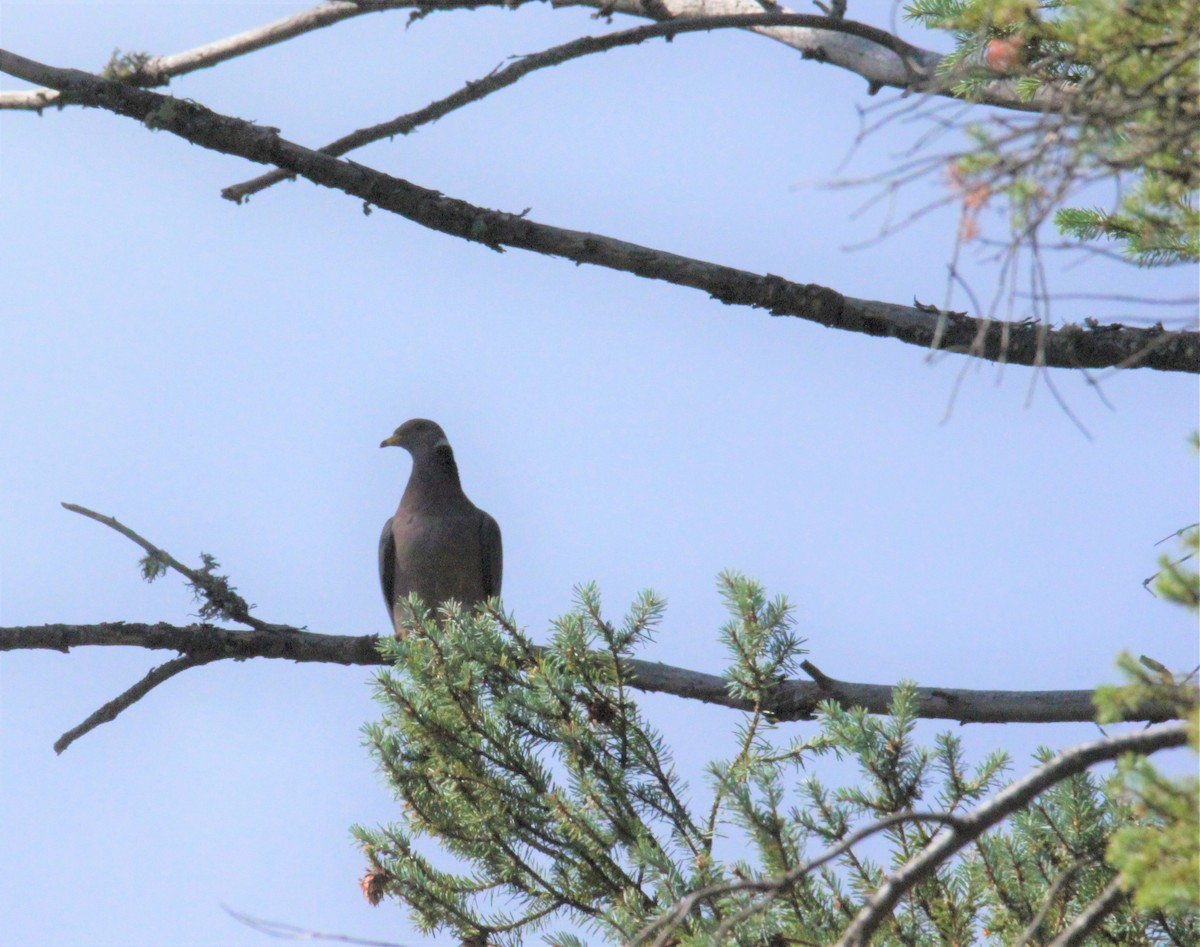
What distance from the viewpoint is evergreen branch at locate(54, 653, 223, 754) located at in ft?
17.0

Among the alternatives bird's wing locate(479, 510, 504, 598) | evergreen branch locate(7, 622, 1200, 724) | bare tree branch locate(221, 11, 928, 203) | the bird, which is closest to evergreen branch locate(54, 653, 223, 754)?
evergreen branch locate(7, 622, 1200, 724)

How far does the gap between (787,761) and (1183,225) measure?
2.19 m

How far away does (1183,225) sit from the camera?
2885 mm

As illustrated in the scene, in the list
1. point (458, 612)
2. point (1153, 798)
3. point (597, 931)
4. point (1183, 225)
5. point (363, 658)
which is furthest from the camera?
point (363, 658)

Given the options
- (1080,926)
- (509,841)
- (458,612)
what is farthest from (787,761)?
(1080,926)

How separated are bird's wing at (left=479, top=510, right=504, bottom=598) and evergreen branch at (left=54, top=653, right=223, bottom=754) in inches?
114

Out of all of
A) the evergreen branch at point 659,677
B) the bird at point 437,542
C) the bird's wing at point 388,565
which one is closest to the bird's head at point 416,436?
the bird at point 437,542

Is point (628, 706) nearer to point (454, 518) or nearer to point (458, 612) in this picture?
point (458, 612)

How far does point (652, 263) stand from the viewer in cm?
452

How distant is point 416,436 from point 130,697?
3818mm

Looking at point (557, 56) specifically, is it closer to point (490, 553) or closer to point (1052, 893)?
point (1052, 893)

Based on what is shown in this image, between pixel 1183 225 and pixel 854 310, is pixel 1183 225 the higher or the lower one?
the higher one

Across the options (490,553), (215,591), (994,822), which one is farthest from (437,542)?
(994,822)

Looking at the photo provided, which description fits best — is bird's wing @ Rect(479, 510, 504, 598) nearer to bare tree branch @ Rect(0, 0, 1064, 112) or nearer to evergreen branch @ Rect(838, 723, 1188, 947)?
bare tree branch @ Rect(0, 0, 1064, 112)
